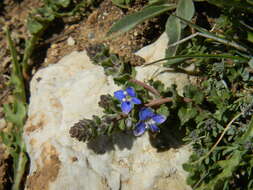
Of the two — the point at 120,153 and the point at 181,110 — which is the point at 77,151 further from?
the point at 181,110

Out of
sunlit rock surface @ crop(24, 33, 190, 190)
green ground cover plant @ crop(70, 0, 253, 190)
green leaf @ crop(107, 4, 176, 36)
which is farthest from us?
green leaf @ crop(107, 4, 176, 36)

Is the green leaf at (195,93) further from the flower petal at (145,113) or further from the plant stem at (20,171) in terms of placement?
the plant stem at (20,171)

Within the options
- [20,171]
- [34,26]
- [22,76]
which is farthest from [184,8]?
[20,171]

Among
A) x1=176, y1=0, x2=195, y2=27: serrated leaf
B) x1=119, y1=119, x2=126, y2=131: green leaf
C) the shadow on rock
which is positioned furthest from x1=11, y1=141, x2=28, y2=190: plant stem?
x1=176, y1=0, x2=195, y2=27: serrated leaf

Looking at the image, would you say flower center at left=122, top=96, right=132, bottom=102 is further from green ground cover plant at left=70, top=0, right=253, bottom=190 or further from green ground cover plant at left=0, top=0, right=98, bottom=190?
green ground cover plant at left=0, top=0, right=98, bottom=190

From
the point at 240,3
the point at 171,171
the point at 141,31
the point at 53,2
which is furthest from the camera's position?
the point at 53,2

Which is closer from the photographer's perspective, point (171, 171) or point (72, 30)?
point (171, 171)

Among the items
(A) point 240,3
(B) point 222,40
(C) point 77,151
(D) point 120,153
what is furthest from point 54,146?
(A) point 240,3
